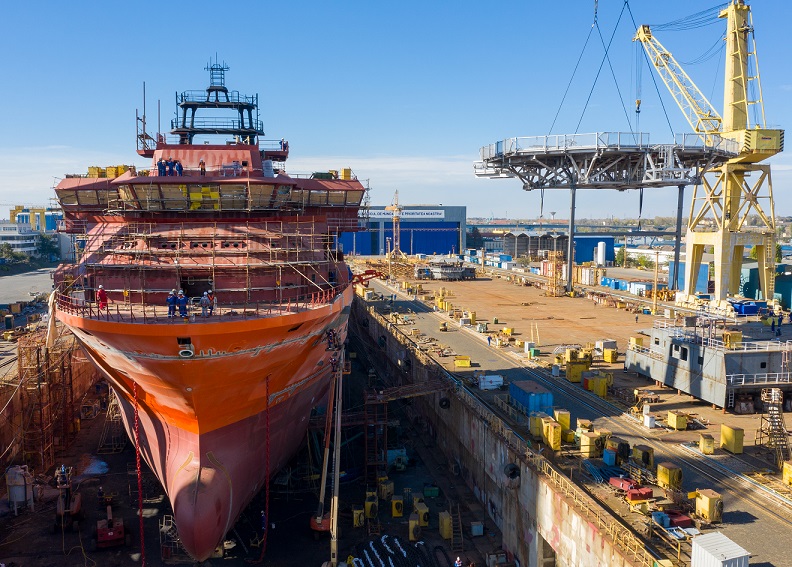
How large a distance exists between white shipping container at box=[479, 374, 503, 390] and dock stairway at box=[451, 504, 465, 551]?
7534 mm

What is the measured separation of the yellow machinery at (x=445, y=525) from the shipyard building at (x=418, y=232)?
10763cm

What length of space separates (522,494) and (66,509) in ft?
53.0

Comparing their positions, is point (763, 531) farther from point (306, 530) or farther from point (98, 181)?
point (98, 181)

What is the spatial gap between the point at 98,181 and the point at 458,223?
372ft

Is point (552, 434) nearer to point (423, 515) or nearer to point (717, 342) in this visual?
point (423, 515)

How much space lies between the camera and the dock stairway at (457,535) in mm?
20109

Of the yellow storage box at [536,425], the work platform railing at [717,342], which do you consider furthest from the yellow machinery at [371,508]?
the work platform railing at [717,342]

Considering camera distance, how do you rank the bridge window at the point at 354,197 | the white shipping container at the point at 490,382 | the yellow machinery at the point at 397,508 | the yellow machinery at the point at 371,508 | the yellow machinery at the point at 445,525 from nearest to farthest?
the yellow machinery at the point at 445,525
the yellow machinery at the point at 371,508
the yellow machinery at the point at 397,508
the bridge window at the point at 354,197
the white shipping container at the point at 490,382

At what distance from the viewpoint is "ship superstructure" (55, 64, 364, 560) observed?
674 inches

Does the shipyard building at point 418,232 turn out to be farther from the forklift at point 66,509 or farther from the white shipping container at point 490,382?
the forklift at point 66,509

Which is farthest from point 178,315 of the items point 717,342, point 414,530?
point 717,342

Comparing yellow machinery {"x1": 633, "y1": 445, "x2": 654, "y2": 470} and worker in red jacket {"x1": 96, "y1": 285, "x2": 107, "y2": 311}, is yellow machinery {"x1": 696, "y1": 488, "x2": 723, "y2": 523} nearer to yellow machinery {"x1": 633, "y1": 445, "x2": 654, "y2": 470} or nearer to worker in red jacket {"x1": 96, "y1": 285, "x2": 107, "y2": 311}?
yellow machinery {"x1": 633, "y1": 445, "x2": 654, "y2": 470}

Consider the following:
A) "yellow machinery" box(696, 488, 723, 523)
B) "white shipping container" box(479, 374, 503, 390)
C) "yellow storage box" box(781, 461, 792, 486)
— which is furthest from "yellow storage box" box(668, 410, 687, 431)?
"white shipping container" box(479, 374, 503, 390)

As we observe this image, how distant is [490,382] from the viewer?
28.3 meters
